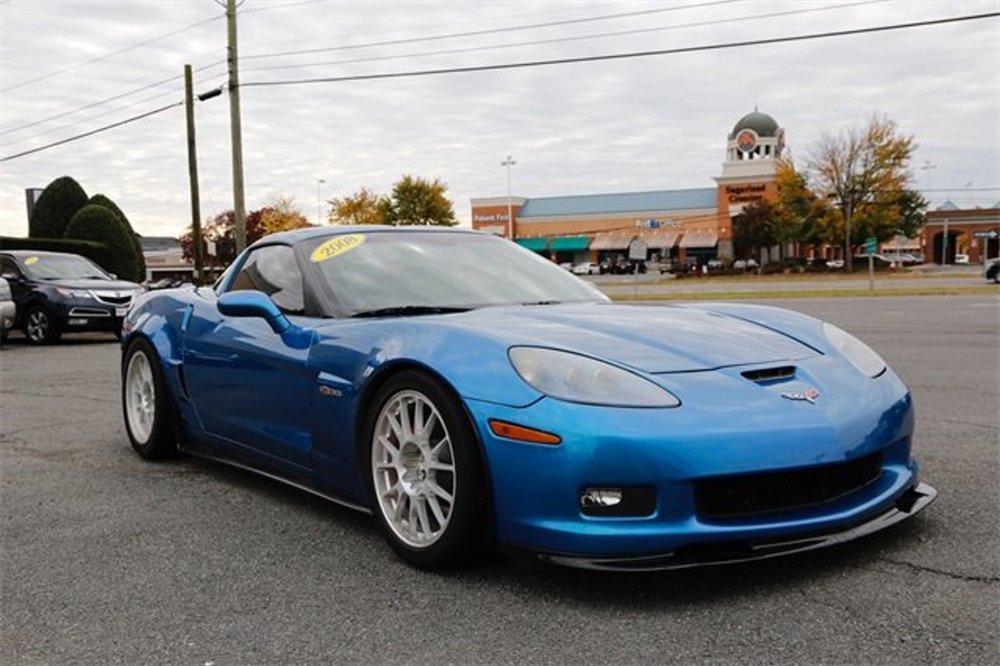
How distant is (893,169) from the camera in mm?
54844

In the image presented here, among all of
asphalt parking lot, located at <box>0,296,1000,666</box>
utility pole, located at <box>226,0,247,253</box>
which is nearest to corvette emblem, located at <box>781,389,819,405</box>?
asphalt parking lot, located at <box>0,296,1000,666</box>

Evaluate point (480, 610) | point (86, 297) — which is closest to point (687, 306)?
point (480, 610)

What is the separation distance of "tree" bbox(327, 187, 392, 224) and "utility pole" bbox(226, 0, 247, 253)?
45924 mm

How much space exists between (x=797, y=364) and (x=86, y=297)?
13765mm

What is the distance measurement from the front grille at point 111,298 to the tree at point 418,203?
5609cm

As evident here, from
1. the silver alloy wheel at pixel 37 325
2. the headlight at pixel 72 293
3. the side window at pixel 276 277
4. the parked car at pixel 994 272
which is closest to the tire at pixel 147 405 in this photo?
the side window at pixel 276 277

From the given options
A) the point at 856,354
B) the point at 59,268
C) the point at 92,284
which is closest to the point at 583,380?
the point at 856,354

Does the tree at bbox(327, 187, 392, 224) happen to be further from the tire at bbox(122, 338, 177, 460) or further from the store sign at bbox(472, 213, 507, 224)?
the tire at bbox(122, 338, 177, 460)

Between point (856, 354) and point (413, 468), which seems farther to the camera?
point (856, 354)

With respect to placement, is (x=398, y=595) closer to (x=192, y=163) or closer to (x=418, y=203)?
(x=192, y=163)

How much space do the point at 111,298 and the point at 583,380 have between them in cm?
1370

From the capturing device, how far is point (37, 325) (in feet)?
48.6

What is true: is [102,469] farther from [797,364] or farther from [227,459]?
[797,364]

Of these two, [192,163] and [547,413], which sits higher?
[192,163]
